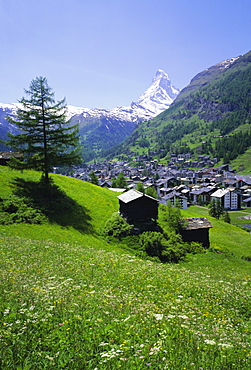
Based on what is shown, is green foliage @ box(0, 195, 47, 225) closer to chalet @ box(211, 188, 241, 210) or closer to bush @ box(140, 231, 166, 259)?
bush @ box(140, 231, 166, 259)

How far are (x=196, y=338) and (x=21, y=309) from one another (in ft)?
Answer: 20.7

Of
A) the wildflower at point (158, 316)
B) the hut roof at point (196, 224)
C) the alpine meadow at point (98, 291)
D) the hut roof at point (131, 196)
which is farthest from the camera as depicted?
the hut roof at point (196, 224)

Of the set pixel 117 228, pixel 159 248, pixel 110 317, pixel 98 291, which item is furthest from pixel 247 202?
pixel 110 317

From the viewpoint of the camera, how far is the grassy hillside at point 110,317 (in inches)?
255

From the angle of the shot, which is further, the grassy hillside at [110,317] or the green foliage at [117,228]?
the green foliage at [117,228]

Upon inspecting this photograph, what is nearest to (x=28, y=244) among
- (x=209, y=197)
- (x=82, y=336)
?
(x=82, y=336)

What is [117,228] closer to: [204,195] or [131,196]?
[131,196]

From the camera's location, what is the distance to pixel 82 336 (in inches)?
297

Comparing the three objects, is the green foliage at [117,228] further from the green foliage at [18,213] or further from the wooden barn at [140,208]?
the green foliage at [18,213]

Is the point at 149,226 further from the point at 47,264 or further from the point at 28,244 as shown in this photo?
the point at 47,264

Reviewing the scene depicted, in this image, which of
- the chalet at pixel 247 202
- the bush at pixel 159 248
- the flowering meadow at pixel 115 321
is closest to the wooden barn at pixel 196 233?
the bush at pixel 159 248

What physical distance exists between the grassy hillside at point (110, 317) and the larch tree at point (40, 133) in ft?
66.6

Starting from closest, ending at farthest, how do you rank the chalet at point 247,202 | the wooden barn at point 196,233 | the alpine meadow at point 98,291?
the alpine meadow at point 98,291 → the wooden barn at point 196,233 → the chalet at point 247,202

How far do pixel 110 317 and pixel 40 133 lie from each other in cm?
3499
